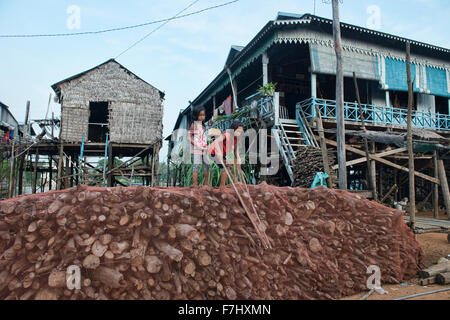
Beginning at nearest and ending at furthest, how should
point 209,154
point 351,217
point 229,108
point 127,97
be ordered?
point 351,217, point 209,154, point 229,108, point 127,97

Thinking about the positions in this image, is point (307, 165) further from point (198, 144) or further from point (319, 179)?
point (198, 144)

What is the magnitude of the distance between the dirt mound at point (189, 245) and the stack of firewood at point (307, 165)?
3.37 m

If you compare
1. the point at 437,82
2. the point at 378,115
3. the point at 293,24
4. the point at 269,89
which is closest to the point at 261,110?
the point at 269,89

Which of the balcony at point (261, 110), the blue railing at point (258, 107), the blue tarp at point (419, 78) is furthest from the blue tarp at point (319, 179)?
the blue tarp at point (419, 78)

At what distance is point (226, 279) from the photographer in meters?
2.82

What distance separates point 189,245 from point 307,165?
A: 522cm

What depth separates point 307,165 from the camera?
7.21 m

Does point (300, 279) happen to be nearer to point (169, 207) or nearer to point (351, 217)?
point (351, 217)

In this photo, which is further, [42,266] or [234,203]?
[234,203]

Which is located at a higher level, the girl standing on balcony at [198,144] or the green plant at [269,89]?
the green plant at [269,89]

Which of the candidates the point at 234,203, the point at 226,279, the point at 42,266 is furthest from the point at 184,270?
the point at 42,266

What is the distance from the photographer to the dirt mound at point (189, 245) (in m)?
2.42

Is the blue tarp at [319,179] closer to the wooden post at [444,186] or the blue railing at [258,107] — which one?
the blue railing at [258,107]
